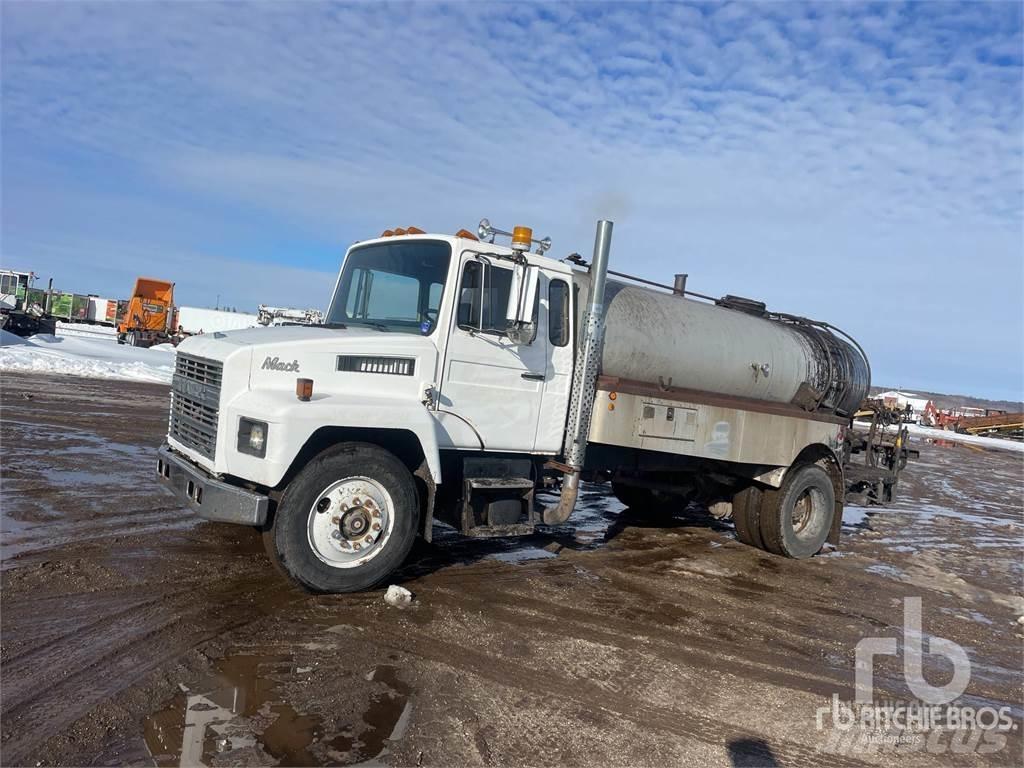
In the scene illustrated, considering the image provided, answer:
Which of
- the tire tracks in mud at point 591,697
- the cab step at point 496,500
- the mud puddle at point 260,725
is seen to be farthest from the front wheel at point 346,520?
the mud puddle at point 260,725

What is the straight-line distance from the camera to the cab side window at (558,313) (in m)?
6.30

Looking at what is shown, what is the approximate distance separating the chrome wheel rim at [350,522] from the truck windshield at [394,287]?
4.31 feet

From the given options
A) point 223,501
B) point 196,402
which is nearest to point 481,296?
point 196,402

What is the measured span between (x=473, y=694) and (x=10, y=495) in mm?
5221

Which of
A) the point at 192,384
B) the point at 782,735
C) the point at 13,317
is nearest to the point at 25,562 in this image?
the point at 192,384

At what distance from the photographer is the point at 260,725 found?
3.43 metres

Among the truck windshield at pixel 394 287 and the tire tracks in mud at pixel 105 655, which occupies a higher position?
the truck windshield at pixel 394 287

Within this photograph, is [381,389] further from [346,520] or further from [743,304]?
[743,304]

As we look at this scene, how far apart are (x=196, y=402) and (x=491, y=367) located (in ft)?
7.40

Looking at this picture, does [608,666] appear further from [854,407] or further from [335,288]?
[854,407]

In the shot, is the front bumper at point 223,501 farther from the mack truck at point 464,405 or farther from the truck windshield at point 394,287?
the truck windshield at point 394,287

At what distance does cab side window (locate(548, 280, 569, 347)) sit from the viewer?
630 cm

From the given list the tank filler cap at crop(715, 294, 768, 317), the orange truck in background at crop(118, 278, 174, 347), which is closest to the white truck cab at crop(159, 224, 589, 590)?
the tank filler cap at crop(715, 294, 768, 317)

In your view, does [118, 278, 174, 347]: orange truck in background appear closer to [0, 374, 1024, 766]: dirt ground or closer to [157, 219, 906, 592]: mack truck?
[0, 374, 1024, 766]: dirt ground
